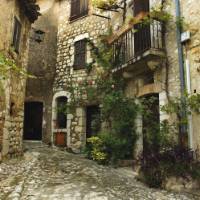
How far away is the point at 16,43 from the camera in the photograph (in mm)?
8273

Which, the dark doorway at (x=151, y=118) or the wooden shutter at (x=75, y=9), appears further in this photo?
the wooden shutter at (x=75, y=9)

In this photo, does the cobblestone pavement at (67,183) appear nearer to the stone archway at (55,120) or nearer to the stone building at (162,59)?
the stone building at (162,59)

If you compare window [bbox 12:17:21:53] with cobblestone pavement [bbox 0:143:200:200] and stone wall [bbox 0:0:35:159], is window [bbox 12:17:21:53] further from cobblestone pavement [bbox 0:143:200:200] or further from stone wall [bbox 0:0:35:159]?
cobblestone pavement [bbox 0:143:200:200]

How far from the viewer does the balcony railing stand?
7.93 m

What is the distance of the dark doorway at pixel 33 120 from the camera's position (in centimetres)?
1272

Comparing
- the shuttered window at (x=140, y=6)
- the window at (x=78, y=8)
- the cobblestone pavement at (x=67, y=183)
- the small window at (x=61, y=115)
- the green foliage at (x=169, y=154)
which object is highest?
the window at (x=78, y=8)

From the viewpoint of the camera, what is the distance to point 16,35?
27.0 feet

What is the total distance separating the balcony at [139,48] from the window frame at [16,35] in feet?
10.8

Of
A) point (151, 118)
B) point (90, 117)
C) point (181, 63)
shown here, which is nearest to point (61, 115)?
point (90, 117)

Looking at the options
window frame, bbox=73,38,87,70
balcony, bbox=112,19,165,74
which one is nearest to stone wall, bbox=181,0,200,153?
balcony, bbox=112,19,165,74

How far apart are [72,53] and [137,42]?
14.2 feet

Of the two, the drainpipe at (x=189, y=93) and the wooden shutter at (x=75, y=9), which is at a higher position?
the wooden shutter at (x=75, y=9)

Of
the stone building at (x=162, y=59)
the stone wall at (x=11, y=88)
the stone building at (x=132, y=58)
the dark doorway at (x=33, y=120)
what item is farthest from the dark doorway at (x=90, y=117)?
the stone wall at (x=11, y=88)

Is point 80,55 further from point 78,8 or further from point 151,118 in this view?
point 151,118
